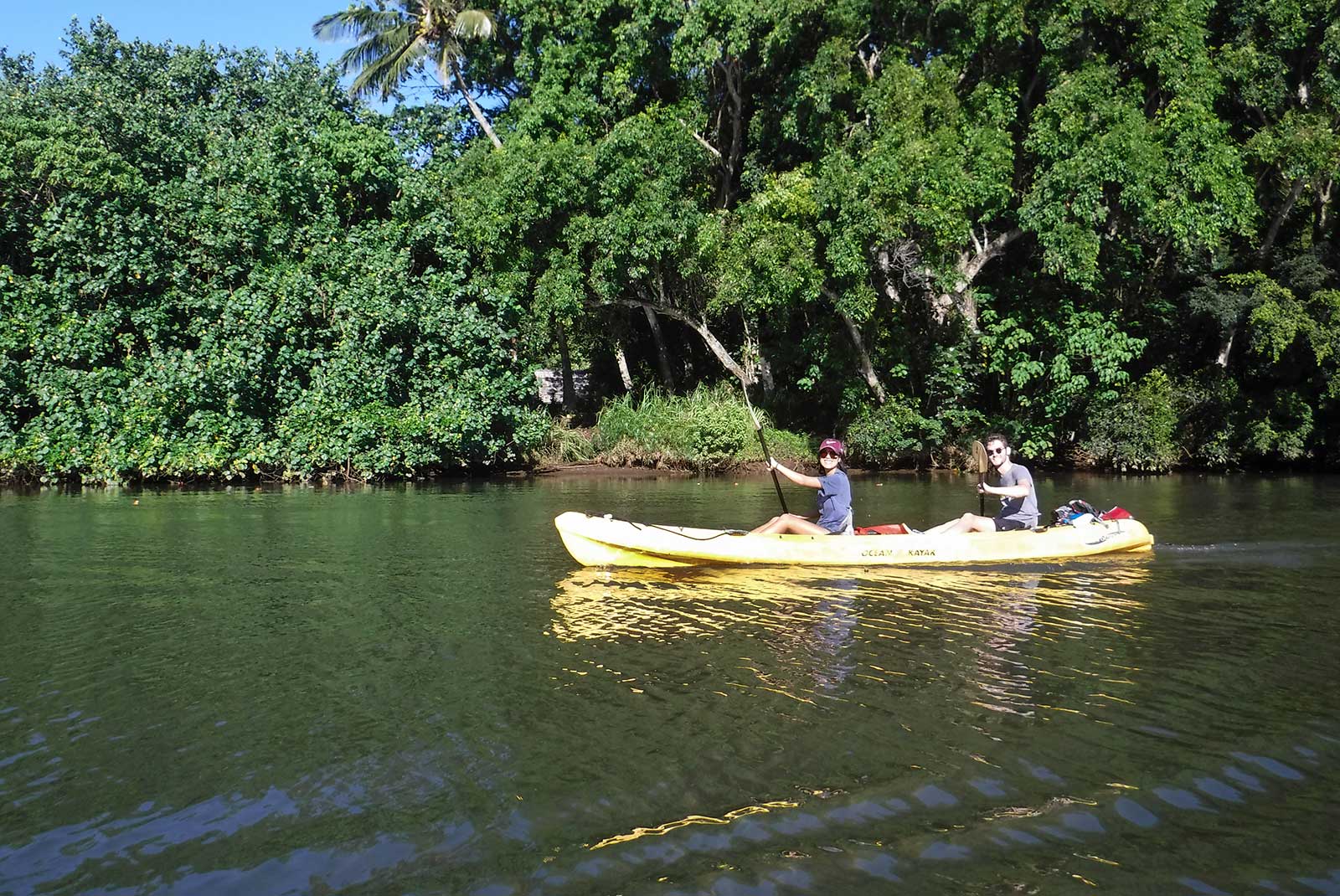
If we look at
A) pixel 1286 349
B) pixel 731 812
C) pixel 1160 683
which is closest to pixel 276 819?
pixel 731 812

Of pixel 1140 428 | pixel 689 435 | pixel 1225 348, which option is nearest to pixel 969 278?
pixel 1140 428

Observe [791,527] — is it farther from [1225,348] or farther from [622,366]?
[622,366]

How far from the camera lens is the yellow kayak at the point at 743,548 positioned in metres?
11.1

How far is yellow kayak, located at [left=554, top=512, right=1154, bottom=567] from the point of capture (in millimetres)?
11148

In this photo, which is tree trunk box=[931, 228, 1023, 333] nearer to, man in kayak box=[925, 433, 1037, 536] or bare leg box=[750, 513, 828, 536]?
man in kayak box=[925, 433, 1037, 536]

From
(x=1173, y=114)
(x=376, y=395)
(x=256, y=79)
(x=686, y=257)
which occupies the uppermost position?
(x=256, y=79)

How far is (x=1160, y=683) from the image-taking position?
7074 millimetres

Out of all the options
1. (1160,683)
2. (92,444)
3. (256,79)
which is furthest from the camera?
(256,79)

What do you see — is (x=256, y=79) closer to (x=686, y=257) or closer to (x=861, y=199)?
(x=686, y=257)

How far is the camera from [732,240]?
74.2 feet

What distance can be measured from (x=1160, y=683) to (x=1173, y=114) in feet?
54.3

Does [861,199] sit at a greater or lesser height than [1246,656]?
greater

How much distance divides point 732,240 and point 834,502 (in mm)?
11855

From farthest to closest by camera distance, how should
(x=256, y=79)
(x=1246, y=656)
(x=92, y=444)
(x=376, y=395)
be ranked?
1. (x=256, y=79)
2. (x=376, y=395)
3. (x=92, y=444)
4. (x=1246, y=656)
